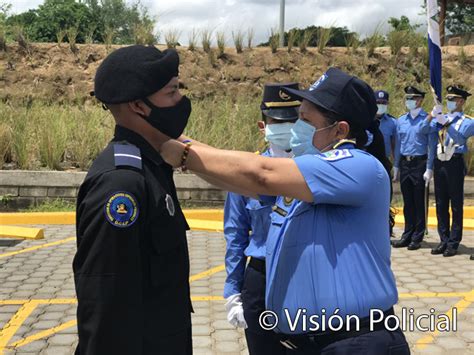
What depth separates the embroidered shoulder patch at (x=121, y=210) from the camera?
1.62 meters

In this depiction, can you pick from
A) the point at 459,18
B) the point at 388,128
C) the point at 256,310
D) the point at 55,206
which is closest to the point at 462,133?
the point at 388,128

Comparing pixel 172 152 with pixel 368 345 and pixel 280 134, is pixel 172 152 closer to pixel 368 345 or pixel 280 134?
pixel 368 345

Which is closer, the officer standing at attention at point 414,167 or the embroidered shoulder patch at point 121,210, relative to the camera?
the embroidered shoulder patch at point 121,210

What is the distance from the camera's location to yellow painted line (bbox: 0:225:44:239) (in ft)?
26.1

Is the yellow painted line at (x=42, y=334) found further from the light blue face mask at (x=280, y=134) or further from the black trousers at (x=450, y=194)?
the black trousers at (x=450, y=194)

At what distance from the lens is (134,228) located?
5.47ft

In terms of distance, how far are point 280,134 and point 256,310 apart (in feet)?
3.38

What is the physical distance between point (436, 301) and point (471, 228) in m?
4.18

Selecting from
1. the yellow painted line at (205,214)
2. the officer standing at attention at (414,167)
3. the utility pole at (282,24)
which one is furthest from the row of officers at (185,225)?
the utility pole at (282,24)

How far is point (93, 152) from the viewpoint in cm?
1050

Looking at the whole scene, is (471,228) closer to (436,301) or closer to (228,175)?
(436,301)

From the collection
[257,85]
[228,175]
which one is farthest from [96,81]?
[257,85]

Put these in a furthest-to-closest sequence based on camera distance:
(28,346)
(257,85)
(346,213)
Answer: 1. (257,85)
2. (28,346)
3. (346,213)

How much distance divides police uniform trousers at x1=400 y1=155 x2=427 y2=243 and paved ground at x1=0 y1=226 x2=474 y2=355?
0.31 meters
